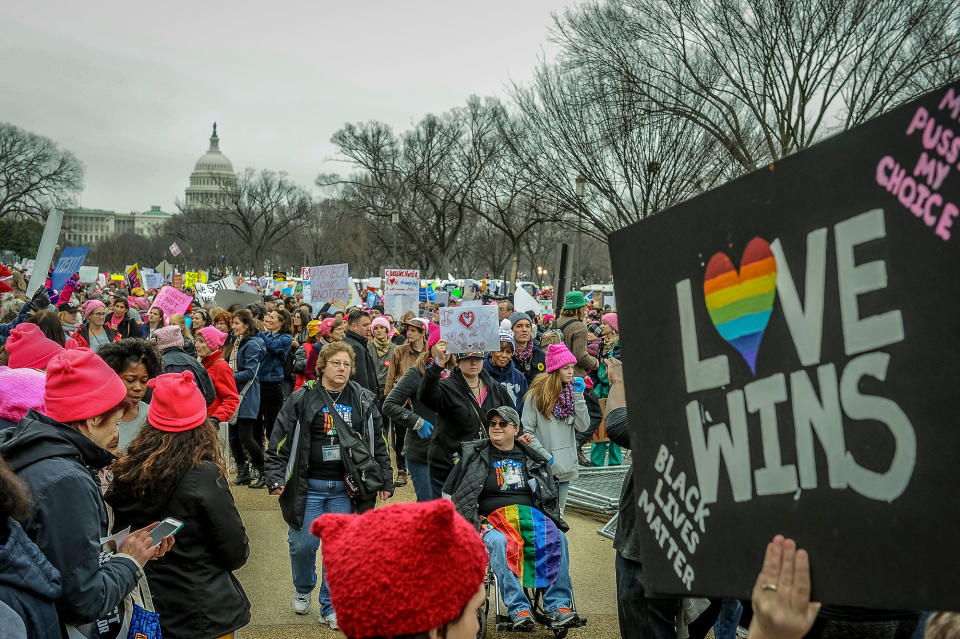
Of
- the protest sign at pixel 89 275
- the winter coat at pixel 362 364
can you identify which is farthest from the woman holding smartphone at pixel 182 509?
the protest sign at pixel 89 275

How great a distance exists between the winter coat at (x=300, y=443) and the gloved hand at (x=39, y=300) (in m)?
5.36

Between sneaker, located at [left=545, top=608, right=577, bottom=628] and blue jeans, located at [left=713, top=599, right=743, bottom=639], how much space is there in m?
0.94

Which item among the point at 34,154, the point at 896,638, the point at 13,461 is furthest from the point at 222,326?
the point at 34,154

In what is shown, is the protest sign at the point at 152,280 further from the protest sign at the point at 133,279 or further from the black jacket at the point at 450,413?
the black jacket at the point at 450,413

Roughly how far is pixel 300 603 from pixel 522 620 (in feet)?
5.38

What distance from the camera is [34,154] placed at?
49.2 m

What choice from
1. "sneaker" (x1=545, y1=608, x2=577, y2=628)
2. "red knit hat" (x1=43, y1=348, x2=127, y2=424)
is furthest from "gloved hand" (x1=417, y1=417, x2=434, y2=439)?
"red knit hat" (x1=43, y1=348, x2=127, y2=424)

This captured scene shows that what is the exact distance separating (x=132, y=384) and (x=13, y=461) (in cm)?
194

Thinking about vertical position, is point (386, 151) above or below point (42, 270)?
above

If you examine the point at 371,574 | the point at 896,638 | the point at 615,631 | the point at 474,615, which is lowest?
the point at 615,631

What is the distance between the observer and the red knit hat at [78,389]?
2879mm

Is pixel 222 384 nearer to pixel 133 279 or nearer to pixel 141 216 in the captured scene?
pixel 133 279

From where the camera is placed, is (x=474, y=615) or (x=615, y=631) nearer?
(x=474, y=615)

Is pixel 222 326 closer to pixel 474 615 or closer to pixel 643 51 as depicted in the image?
pixel 474 615
